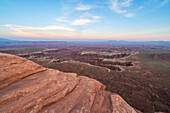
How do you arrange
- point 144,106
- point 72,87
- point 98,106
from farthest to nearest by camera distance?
point 144,106 → point 72,87 → point 98,106

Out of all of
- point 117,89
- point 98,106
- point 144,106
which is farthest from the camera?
point 117,89

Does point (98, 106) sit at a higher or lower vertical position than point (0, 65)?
lower

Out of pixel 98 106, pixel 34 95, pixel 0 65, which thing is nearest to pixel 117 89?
pixel 98 106

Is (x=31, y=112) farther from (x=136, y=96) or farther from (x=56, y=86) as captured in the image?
(x=136, y=96)

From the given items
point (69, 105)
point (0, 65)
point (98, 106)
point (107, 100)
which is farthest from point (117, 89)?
point (0, 65)

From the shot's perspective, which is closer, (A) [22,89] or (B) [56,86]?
(A) [22,89]

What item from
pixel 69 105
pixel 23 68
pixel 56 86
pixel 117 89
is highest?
pixel 23 68

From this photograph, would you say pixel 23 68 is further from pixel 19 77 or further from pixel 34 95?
pixel 34 95
